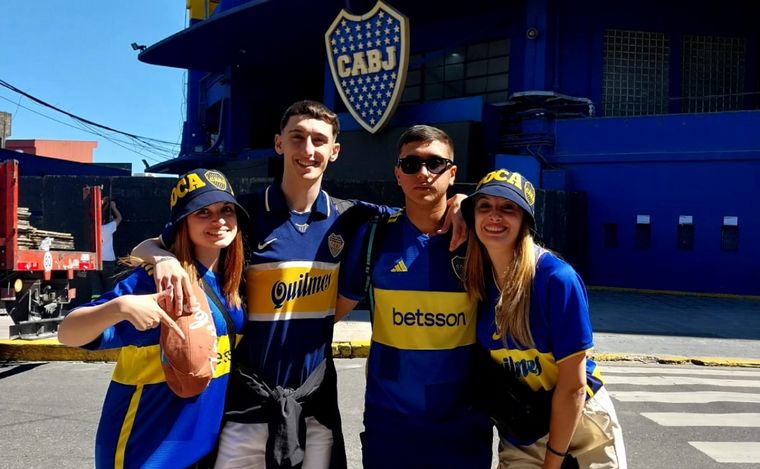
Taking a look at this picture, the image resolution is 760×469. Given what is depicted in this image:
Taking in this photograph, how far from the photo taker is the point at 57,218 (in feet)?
44.7

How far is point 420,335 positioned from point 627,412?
4227mm

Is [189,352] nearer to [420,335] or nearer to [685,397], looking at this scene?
[420,335]

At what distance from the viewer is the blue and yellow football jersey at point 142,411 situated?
2299mm

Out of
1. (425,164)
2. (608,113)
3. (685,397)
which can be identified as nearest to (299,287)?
(425,164)

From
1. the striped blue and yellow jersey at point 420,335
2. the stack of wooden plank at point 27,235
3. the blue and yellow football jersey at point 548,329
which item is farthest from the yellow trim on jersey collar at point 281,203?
the stack of wooden plank at point 27,235

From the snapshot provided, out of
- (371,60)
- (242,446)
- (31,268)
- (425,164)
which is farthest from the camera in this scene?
(371,60)

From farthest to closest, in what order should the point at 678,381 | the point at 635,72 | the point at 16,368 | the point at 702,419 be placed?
the point at 635,72 → the point at 16,368 → the point at 678,381 → the point at 702,419

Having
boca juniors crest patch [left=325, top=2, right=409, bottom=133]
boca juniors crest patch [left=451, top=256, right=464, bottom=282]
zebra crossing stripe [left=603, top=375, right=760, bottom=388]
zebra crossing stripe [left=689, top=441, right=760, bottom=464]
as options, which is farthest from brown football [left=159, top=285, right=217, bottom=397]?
boca juniors crest patch [left=325, top=2, right=409, bottom=133]

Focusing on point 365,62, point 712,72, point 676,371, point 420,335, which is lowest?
point 676,371

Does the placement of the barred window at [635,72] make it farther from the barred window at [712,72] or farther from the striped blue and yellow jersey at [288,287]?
the striped blue and yellow jersey at [288,287]

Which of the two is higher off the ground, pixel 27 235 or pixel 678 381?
pixel 27 235

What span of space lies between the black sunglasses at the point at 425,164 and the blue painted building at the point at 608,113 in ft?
46.4

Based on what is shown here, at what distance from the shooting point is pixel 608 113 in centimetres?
1862

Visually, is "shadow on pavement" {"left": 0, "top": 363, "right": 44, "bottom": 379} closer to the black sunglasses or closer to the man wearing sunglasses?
the man wearing sunglasses
